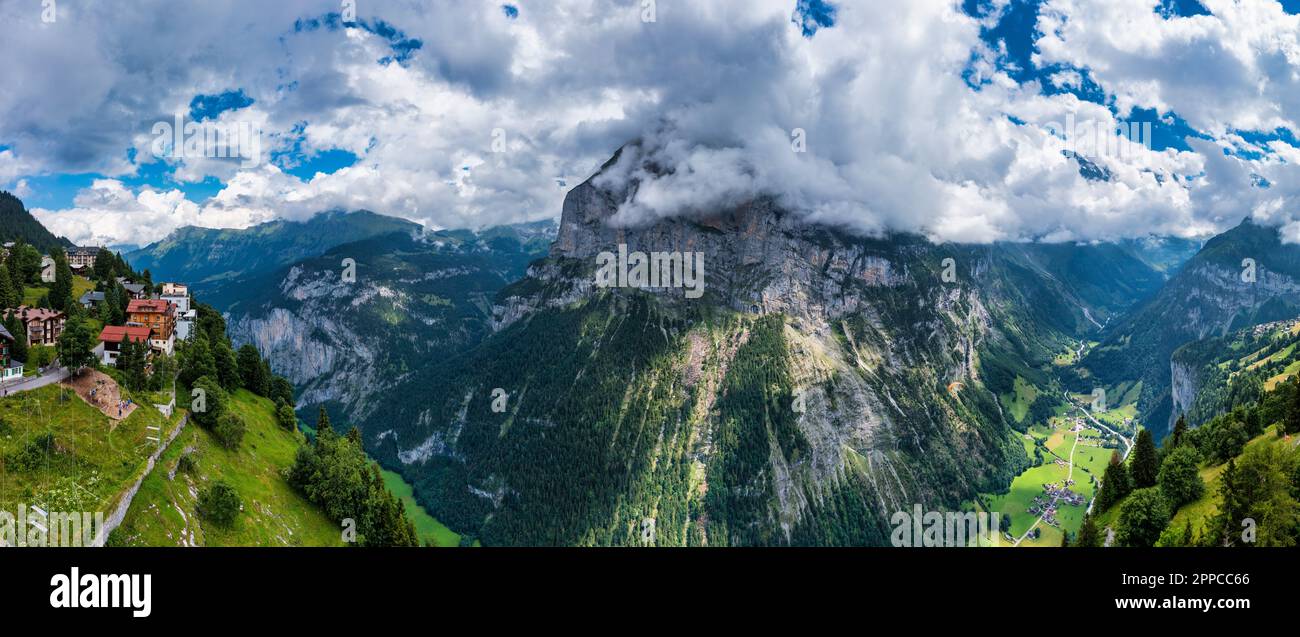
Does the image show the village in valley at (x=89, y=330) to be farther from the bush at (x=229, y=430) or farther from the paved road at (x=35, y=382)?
the bush at (x=229, y=430)

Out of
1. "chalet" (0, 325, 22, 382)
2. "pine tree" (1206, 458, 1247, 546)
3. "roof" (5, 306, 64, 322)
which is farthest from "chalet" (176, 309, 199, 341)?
"pine tree" (1206, 458, 1247, 546)

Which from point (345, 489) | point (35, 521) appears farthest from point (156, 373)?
point (35, 521)

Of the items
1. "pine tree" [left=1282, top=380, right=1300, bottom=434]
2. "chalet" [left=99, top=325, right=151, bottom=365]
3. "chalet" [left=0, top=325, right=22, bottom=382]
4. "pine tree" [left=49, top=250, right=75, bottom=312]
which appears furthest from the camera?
"pine tree" [left=1282, top=380, right=1300, bottom=434]

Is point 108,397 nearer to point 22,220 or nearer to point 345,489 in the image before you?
point 345,489

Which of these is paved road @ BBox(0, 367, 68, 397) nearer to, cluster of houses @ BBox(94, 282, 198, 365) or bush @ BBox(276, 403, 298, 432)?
cluster of houses @ BBox(94, 282, 198, 365)

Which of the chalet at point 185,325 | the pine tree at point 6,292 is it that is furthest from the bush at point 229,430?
the pine tree at point 6,292

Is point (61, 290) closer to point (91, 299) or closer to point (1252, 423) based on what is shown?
point (91, 299)
